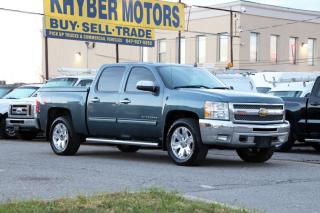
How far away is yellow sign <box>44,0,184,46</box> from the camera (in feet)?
94.0

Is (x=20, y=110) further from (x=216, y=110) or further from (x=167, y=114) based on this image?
(x=216, y=110)

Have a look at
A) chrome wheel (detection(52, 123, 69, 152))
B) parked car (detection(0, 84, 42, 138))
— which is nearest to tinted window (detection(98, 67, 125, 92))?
chrome wheel (detection(52, 123, 69, 152))

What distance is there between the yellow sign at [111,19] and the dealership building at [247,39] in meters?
7.69

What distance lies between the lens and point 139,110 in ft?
37.0

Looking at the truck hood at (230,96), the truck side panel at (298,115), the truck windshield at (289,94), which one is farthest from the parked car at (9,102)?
the truck hood at (230,96)

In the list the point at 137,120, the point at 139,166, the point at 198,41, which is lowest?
the point at 139,166

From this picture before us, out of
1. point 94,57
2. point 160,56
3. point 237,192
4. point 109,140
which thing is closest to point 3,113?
point 109,140

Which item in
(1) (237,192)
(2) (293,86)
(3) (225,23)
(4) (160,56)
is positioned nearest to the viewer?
(1) (237,192)

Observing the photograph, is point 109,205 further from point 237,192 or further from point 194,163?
point 194,163

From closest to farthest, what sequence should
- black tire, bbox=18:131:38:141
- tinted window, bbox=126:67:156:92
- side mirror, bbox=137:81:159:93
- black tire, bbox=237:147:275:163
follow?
side mirror, bbox=137:81:159:93 → black tire, bbox=237:147:275:163 → tinted window, bbox=126:67:156:92 → black tire, bbox=18:131:38:141

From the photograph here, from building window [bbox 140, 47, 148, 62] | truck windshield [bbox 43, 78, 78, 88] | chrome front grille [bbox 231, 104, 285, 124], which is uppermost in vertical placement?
building window [bbox 140, 47, 148, 62]

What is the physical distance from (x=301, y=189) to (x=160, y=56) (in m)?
38.5

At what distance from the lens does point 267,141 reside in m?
10.5

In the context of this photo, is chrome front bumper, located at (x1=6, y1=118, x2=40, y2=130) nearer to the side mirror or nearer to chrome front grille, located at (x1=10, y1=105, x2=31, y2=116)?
chrome front grille, located at (x1=10, y1=105, x2=31, y2=116)
